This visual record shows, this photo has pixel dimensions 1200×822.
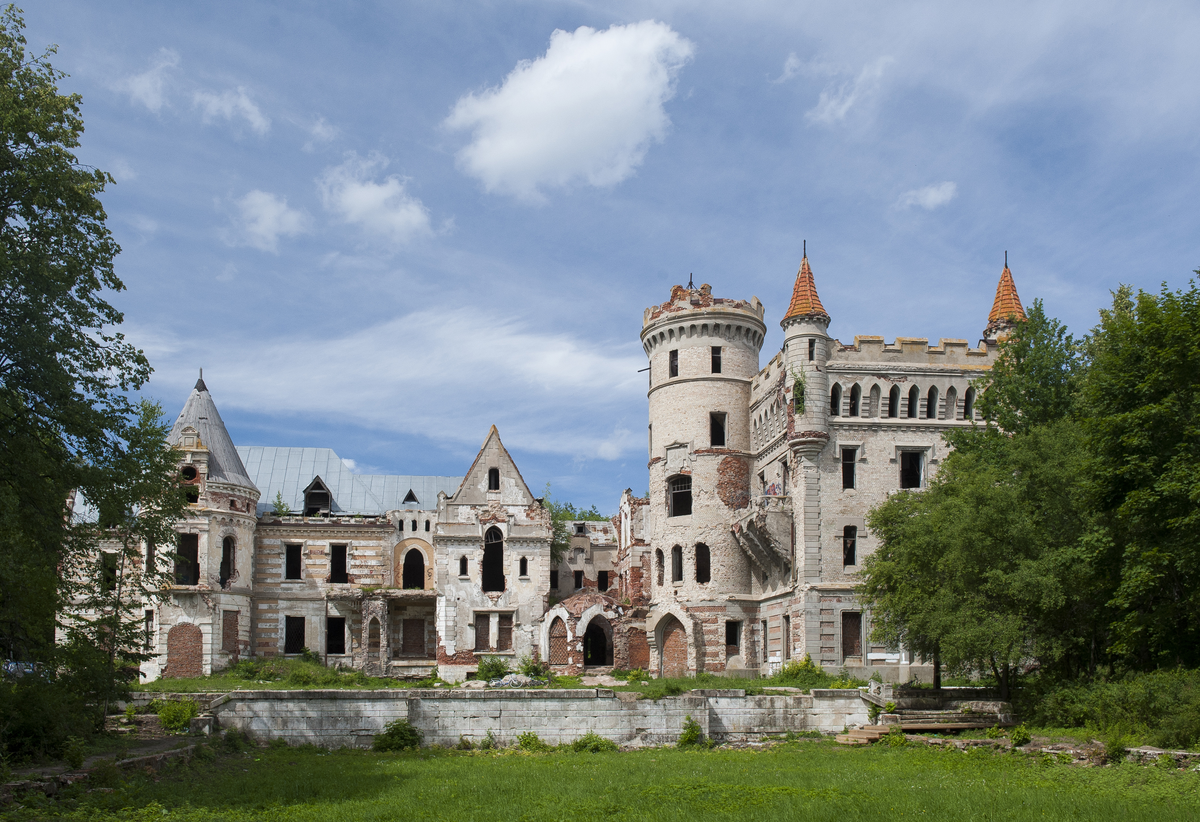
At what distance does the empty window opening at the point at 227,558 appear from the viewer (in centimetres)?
5150

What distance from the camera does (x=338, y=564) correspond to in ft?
183

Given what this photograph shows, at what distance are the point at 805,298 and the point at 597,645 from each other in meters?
21.8

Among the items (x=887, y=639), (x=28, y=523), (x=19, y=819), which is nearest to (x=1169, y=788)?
(x=887, y=639)

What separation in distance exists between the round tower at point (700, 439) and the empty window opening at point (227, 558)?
20.1 m

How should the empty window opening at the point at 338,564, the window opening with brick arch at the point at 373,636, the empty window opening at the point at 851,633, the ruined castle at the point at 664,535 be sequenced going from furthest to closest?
the empty window opening at the point at 338,564, the window opening with brick arch at the point at 373,636, the ruined castle at the point at 664,535, the empty window opening at the point at 851,633

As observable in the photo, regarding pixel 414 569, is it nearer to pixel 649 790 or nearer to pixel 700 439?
pixel 700 439

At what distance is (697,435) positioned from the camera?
51.9 metres

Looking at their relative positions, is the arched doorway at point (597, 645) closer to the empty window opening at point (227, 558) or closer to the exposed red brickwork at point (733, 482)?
the exposed red brickwork at point (733, 482)

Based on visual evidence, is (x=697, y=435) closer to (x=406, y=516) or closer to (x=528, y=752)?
(x=406, y=516)

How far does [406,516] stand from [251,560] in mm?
8037

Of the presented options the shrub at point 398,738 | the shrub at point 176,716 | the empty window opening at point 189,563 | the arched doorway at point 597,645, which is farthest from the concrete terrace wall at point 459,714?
the arched doorway at point 597,645

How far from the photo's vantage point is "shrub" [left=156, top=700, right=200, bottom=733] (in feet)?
103

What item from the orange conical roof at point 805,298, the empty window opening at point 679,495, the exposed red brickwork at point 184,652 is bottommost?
the exposed red brickwork at point 184,652

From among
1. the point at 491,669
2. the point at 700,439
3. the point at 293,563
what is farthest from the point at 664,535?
the point at 293,563
